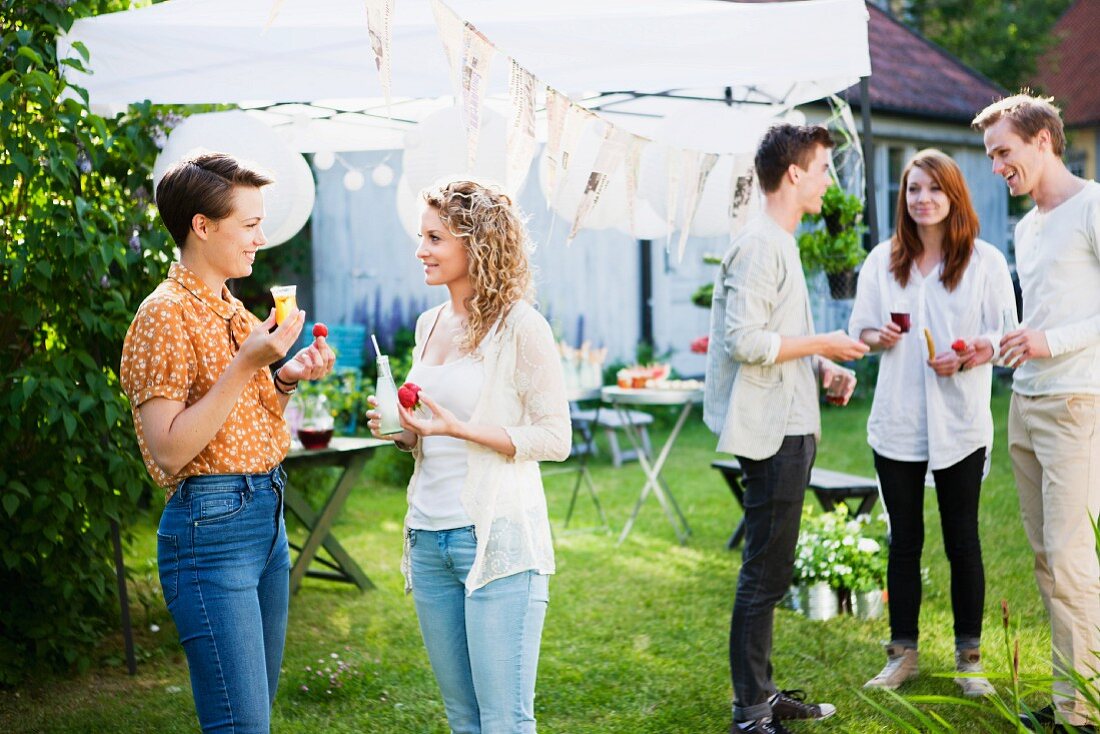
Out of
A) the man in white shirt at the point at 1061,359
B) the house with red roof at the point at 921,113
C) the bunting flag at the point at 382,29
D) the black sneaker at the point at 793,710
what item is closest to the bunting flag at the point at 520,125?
the bunting flag at the point at 382,29

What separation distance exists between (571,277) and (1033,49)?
10.2 metres

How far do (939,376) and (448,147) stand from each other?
196 centimetres

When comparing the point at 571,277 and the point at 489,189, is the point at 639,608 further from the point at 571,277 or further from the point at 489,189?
the point at 571,277

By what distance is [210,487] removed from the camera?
2211 mm

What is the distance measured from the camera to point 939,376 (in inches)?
143

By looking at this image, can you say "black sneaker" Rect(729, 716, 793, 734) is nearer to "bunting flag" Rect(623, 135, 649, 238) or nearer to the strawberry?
the strawberry

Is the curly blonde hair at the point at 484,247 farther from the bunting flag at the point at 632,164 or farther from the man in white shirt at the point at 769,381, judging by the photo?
the bunting flag at the point at 632,164

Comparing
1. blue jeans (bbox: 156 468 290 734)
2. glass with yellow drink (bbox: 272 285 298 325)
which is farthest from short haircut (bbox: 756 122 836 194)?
blue jeans (bbox: 156 468 290 734)

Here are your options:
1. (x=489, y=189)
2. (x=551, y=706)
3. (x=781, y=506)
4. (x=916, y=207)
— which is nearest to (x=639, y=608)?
(x=551, y=706)

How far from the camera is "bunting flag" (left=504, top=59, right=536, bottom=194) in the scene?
135 inches

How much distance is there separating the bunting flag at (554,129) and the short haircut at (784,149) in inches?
26.1

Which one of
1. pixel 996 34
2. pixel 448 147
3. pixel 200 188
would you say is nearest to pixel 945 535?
pixel 448 147

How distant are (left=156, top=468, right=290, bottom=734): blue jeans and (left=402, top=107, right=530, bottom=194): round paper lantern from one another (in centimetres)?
220

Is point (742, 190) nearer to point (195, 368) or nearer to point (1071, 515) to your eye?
point (1071, 515)
